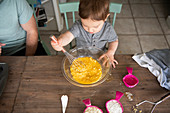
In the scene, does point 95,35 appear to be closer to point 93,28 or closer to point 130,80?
point 93,28

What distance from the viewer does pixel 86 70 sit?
0.85 meters

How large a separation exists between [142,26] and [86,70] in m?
1.81

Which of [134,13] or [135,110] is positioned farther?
[134,13]

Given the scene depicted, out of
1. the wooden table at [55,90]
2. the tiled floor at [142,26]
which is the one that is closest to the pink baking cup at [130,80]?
the wooden table at [55,90]

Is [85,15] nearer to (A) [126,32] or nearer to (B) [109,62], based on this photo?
(B) [109,62]

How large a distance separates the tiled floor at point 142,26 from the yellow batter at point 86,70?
115cm

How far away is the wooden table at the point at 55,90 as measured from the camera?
0.72 metres

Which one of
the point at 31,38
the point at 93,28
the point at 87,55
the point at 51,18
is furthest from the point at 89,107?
the point at 51,18

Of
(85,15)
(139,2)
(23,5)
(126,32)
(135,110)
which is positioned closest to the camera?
(135,110)

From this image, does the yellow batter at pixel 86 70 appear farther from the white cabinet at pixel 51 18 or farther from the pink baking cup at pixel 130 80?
the white cabinet at pixel 51 18

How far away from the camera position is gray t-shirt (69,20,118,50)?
1085 millimetres

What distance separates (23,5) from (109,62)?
80 centimetres

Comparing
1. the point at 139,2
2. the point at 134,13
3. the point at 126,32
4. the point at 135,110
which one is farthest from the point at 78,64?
the point at 139,2

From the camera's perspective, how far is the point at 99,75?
0.83 m
